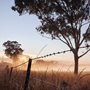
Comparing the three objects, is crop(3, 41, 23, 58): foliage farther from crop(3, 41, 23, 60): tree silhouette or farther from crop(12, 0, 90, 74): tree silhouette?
crop(12, 0, 90, 74): tree silhouette

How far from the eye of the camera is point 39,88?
5.07m

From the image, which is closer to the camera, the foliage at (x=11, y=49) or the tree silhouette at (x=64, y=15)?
the tree silhouette at (x=64, y=15)

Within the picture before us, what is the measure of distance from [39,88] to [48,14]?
21.8m

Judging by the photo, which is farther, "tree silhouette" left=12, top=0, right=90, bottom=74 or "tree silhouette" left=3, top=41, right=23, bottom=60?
"tree silhouette" left=3, top=41, right=23, bottom=60

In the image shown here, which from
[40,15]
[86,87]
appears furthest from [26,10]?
[86,87]

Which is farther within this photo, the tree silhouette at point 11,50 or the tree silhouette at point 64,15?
the tree silhouette at point 11,50

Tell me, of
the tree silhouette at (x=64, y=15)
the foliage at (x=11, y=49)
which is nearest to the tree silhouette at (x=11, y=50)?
the foliage at (x=11, y=49)

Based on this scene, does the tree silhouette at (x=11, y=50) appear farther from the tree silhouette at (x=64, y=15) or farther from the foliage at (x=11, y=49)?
the tree silhouette at (x=64, y=15)

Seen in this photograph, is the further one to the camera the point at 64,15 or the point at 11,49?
the point at 11,49

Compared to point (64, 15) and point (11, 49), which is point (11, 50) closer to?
point (11, 49)

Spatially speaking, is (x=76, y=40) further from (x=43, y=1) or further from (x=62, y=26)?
(x=43, y=1)

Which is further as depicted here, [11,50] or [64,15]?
[11,50]

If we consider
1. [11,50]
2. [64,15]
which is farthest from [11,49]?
[64,15]

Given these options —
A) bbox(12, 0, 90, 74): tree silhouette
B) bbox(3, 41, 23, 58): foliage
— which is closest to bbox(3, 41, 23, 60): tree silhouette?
bbox(3, 41, 23, 58): foliage
